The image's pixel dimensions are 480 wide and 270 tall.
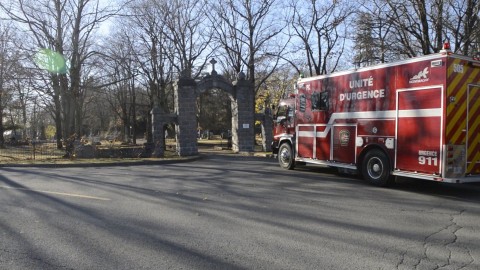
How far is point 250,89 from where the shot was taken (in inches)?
1032

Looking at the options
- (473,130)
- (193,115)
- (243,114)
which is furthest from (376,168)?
(243,114)

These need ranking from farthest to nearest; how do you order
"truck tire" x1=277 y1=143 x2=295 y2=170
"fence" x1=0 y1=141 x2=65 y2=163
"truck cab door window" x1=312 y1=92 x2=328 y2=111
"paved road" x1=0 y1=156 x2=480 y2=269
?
"fence" x1=0 y1=141 x2=65 y2=163
"truck tire" x1=277 y1=143 x2=295 y2=170
"truck cab door window" x1=312 y1=92 x2=328 y2=111
"paved road" x1=0 y1=156 x2=480 y2=269

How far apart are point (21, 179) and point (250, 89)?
15.9m

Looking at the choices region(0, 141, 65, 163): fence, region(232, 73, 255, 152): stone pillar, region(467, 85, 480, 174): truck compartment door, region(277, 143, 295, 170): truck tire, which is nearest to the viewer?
region(467, 85, 480, 174): truck compartment door

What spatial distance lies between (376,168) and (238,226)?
19.1 ft

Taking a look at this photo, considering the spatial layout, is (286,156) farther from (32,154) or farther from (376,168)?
(32,154)

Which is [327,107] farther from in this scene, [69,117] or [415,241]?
[69,117]

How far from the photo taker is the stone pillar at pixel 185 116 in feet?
78.5

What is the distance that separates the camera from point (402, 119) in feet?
33.7

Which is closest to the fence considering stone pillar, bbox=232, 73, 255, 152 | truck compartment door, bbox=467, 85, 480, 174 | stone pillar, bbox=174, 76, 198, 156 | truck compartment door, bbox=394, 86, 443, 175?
stone pillar, bbox=174, 76, 198, 156

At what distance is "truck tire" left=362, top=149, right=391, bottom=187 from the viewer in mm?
10758

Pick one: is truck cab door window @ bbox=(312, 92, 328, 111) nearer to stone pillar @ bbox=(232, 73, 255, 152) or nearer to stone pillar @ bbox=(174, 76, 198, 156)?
stone pillar @ bbox=(174, 76, 198, 156)

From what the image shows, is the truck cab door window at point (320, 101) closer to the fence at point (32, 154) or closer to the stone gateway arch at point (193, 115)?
the stone gateway arch at point (193, 115)

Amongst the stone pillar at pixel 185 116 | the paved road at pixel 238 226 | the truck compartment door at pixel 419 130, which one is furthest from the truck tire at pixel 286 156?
the stone pillar at pixel 185 116
